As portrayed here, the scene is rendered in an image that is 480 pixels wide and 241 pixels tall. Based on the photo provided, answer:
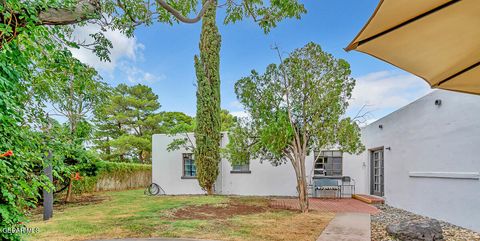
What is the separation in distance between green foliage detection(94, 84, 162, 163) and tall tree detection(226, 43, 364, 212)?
570 inches

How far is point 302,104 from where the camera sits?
27.2 ft

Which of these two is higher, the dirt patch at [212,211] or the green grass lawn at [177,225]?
the green grass lawn at [177,225]

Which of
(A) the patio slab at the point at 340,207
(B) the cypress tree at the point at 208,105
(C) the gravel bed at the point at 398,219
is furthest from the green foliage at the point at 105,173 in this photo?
(C) the gravel bed at the point at 398,219

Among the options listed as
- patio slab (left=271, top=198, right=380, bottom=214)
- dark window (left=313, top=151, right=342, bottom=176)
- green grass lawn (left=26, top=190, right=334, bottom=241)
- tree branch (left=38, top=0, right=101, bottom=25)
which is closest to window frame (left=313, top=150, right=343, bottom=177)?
dark window (left=313, top=151, right=342, bottom=176)

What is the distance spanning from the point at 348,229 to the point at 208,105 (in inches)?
323

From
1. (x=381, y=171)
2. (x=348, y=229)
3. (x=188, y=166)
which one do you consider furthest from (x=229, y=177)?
(x=348, y=229)

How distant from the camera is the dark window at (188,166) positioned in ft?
45.9

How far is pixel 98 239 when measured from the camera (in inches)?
201

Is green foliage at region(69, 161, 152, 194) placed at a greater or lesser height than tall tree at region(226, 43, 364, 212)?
lesser

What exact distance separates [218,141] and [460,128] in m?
8.72

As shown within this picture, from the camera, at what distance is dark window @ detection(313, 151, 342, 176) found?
506 inches

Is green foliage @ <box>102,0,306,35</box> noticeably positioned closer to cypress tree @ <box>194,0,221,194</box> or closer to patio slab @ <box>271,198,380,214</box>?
patio slab @ <box>271,198,380,214</box>

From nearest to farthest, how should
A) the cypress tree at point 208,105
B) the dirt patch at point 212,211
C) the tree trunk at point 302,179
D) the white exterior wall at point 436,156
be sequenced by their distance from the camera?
the white exterior wall at point 436,156 → the dirt patch at point 212,211 → the tree trunk at point 302,179 → the cypress tree at point 208,105

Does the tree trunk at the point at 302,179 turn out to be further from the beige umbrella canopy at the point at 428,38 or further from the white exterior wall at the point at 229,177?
the beige umbrella canopy at the point at 428,38
